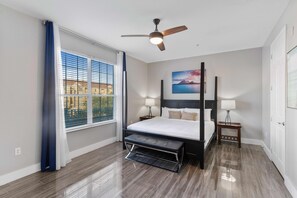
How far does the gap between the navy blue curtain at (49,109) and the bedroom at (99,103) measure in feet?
0.35

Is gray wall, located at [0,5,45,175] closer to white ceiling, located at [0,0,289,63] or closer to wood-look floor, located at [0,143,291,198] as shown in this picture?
white ceiling, located at [0,0,289,63]

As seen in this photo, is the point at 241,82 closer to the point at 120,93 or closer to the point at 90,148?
the point at 120,93

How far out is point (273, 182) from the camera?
88.4 inches

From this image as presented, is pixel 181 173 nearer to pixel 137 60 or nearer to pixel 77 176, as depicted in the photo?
pixel 77 176

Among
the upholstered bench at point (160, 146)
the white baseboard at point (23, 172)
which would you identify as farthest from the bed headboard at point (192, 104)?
the white baseboard at point (23, 172)

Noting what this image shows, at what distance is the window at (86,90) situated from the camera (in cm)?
319

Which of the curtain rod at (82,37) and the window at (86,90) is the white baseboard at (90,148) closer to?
the window at (86,90)

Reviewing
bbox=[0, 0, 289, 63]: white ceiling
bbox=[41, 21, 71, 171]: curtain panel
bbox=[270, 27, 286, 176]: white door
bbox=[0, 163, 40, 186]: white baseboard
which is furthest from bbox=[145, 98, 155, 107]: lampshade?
bbox=[0, 163, 40, 186]: white baseboard

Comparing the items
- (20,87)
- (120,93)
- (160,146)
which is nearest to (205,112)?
(160,146)

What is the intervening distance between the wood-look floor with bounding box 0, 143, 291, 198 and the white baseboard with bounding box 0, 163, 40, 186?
0.09 meters

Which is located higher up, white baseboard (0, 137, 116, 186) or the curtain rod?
the curtain rod

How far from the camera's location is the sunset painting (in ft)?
15.7

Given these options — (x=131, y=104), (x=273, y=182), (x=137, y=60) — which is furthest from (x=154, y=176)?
(x=137, y=60)

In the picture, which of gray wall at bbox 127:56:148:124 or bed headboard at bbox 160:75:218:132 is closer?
bed headboard at bbox 160:75:218:132
